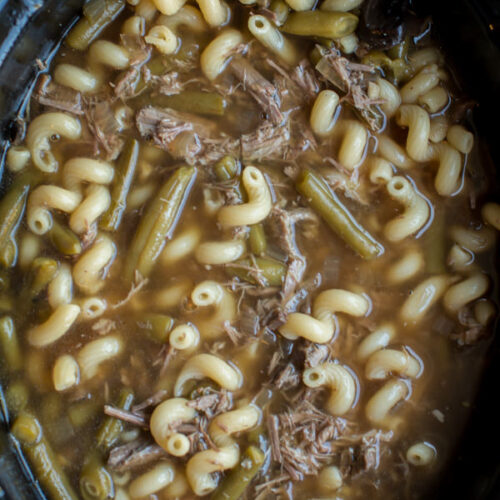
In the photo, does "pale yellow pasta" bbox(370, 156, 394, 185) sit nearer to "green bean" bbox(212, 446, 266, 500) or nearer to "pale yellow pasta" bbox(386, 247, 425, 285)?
"pale yellow pasta" bbox(386, 247, 425, 285)

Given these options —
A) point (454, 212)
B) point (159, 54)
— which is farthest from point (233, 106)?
point (454, 212)

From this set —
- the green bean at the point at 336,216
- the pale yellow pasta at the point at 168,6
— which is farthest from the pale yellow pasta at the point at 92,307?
the pale yellow pasta at the point at 168,6

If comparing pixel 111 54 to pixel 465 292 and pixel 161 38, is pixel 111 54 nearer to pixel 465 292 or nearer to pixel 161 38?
pixel 161 38

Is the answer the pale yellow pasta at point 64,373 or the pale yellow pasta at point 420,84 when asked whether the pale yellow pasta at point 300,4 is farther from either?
the pale yellow pasta at point 64,373

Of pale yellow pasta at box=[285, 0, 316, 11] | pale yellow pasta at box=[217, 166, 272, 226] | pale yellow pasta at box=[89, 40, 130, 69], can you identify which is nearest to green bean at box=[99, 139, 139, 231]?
pale yellow pasta at box=[89, 40, 130, 69]

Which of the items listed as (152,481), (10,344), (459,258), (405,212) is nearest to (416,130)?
(405,212)
